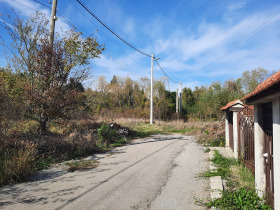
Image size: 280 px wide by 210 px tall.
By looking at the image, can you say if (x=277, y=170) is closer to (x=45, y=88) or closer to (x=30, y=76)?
(x=45, y=88)

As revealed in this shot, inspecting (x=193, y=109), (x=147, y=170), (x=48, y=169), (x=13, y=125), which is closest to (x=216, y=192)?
(x=147, y=170)

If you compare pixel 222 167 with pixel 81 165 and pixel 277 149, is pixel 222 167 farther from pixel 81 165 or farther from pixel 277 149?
pixel 81 165

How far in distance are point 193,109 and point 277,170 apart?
3026cm

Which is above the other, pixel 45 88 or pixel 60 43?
pixel 60 43

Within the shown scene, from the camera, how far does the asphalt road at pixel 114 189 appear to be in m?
3.62

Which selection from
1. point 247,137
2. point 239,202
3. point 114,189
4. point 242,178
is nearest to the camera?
point 239,202

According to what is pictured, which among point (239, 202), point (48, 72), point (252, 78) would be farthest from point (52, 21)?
point (252, 78)

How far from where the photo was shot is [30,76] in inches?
344

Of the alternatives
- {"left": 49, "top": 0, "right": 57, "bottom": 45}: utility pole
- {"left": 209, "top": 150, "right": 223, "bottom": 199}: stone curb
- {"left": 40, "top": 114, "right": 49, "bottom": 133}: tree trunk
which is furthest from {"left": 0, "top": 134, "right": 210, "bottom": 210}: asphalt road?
{"left": 49, "top": 0, "right": 57, "bottom": 45}: utility pole

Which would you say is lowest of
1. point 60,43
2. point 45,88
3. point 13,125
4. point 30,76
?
point 13,125

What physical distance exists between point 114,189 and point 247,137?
4234 millimetres

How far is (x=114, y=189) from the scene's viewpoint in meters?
4.36

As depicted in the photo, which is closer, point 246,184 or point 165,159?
point 246,184

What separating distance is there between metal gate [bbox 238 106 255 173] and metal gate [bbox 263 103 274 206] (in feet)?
5.00
